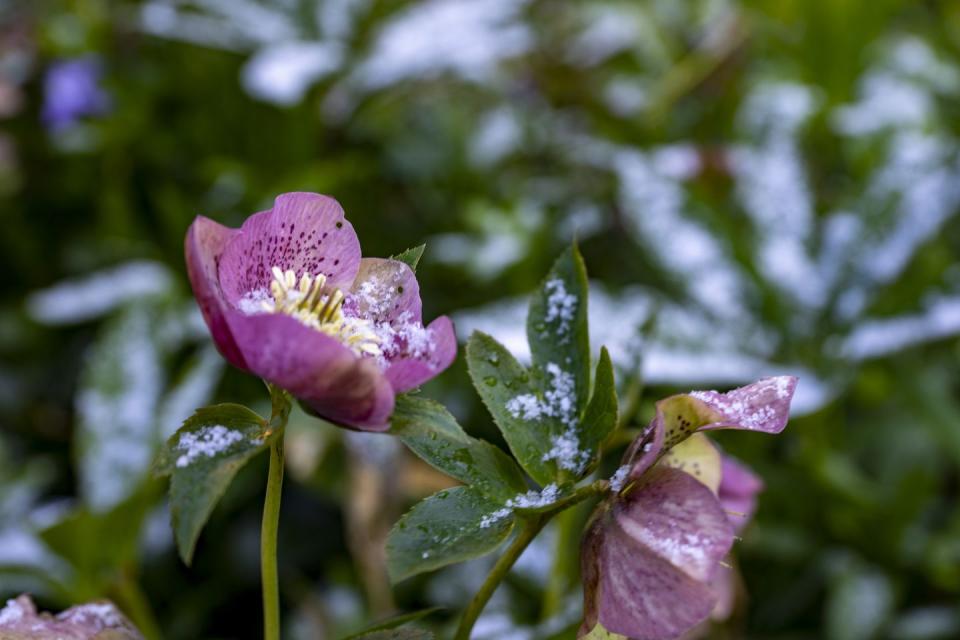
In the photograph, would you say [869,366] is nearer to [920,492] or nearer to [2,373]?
[920,492]

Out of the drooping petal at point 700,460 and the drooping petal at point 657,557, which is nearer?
the drooping petal at point 657,557

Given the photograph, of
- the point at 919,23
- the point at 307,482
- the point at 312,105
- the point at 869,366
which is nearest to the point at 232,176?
the point at 312,105

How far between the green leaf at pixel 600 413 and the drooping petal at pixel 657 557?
0.08ft

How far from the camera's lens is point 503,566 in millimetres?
347

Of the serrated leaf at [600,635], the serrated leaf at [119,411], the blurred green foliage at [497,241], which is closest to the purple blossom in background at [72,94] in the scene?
the blurred green foliage at [497,241]

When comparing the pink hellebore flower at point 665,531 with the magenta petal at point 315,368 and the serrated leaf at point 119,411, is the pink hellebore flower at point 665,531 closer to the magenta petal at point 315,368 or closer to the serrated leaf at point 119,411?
the magenta petal at point 315,368

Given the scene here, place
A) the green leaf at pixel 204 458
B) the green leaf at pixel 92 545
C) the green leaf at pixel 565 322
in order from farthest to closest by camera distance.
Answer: the green leaf at pixel 92 545, the green leaf at pixel 565 322, the green leaf at pixel 204 458

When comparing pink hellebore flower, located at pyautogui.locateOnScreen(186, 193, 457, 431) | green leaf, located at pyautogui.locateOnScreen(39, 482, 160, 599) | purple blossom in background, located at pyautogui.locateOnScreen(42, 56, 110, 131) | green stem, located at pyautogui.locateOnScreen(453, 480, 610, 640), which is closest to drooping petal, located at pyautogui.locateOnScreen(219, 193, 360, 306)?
pink hellebore flower, located at pyautogui.locateOnScreen(186, 193, 457, 431)

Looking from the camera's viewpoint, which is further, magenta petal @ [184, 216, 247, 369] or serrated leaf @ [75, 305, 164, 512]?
serrated leaf @ [75, 305, 164, 512]

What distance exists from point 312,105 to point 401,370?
103cm

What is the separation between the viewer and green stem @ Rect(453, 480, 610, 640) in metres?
0.35

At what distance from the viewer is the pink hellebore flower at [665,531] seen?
320mm

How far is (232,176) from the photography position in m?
1.11

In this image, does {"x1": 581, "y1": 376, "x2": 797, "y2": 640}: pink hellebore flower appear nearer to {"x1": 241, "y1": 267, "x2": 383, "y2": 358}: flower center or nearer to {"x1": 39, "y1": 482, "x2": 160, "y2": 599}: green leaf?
{"x1": 241, "y1": 267, "x2": 383, "y2": 358}: flower center
